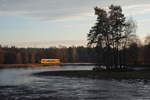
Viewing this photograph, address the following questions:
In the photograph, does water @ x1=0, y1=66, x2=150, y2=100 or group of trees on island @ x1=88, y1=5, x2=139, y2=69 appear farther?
group of trees on island @ x1=88, y1=5, x2=139, y2=69

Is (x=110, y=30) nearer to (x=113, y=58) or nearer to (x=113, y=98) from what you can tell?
(x=113, y=58)

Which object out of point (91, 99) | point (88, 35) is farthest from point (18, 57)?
point (91, 99)

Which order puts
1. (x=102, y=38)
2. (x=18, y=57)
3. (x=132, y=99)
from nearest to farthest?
1. (x=132, y=99)
2. (x=102, y=38)
3. (x=18, y=57)

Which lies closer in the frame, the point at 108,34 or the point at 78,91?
the point at 78,91

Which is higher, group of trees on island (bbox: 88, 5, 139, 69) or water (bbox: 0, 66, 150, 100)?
group of trees on island (bbox: 88, 5, 139, 69)

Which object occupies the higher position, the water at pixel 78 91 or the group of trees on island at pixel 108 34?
the group of trees on island at pixel 108 34

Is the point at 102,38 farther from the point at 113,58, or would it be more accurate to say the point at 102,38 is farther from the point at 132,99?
the point at 132,99

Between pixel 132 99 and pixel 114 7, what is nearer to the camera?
pixel 132 99

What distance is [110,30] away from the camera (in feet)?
195

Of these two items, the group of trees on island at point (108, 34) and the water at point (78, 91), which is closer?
the water at point (78, 91)

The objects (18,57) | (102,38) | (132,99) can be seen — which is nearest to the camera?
(132,99)

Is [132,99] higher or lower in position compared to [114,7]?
lower

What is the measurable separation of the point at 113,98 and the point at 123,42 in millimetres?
43424

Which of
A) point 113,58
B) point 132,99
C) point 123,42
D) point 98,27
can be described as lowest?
point 132,99
